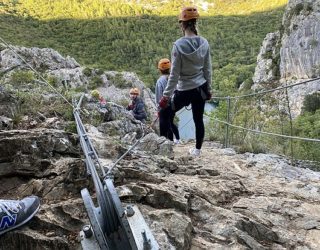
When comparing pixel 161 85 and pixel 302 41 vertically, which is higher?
pixel 161 85

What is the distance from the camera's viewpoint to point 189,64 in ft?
13.9

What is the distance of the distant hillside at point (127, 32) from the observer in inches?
2422

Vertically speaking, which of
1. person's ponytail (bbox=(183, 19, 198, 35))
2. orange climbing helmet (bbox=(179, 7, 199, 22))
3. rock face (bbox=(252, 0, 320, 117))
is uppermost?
orange climbing helmet (bbox=(179, 7, 199, 22))

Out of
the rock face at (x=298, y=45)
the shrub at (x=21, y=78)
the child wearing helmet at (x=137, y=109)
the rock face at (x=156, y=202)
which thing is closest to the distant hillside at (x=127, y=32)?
the rock face at (x=298, y=45)

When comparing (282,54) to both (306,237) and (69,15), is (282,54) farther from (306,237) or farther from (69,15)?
(306,237)

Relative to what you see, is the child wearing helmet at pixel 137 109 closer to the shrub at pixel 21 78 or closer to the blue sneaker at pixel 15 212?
the shrub at pixel 21 78

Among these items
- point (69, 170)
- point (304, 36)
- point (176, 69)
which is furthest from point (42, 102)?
point (304, 36)

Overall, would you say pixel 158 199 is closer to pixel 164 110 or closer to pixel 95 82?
pixel 164 110

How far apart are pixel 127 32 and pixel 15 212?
8619 centimetres

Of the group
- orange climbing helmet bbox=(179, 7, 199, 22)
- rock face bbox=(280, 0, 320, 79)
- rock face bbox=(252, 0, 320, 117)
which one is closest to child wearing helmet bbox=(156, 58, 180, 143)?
orange climbing helmet bbox=(179, 7, 199, 22)

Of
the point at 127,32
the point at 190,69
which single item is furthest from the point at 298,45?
the point at 190,69

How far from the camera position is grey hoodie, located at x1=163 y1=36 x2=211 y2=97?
13.6 feet

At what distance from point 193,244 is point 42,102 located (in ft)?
11.5

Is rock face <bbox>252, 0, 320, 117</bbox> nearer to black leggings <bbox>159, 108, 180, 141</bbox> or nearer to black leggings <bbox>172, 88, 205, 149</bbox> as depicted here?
black leggings <bbox>159, 108, 180, 141</bbox>
